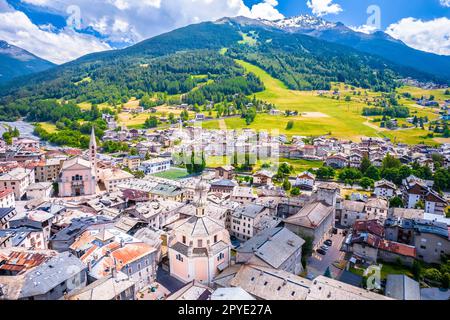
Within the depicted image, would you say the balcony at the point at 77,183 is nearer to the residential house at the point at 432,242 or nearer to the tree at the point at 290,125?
the residential house at the point at 432,242

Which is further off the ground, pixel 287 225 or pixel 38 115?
pixel 38 115

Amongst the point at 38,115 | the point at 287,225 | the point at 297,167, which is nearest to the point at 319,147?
the point at 297,167

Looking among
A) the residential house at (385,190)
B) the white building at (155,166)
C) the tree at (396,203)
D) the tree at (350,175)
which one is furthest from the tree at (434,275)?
the white building at (155,166)

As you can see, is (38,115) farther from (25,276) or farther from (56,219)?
(25,276)

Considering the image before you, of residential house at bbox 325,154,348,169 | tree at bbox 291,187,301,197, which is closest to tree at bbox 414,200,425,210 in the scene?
tree at bbox 291,187,301,197

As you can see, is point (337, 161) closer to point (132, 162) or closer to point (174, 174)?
point (174, 174)
